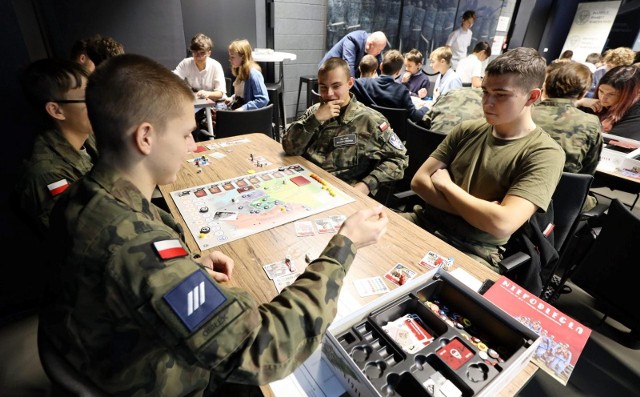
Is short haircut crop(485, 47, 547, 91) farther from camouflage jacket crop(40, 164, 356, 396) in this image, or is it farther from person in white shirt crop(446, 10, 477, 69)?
person in white shirt crop(446, 10, 477, 69)

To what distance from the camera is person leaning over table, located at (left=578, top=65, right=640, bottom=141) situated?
253cm

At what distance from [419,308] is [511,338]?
222mm

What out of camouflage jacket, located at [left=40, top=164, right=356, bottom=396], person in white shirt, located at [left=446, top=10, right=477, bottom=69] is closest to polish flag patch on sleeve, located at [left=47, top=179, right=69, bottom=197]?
camouflage jacket, located at [left=40, top=164, right=356, bottom=396]

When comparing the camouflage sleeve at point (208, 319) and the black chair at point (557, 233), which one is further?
the black chair at point (557, 233)

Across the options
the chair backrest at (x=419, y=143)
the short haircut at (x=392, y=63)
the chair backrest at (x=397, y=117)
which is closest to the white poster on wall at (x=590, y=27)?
the short haircut at (x=392, y=63)

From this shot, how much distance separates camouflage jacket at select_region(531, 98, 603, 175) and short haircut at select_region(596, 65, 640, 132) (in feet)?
3.31

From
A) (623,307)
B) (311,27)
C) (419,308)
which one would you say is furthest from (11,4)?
(311,27)

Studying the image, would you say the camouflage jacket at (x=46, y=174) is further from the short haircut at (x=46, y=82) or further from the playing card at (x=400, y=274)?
the playing card at (x=400, y=274)

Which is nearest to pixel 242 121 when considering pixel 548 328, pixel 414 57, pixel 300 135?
pixel 300 135

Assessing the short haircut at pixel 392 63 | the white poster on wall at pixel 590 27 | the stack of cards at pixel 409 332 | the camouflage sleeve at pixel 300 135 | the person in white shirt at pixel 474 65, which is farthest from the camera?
the white poster on wall at pixel 590 27

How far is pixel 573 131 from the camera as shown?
76.8 inches

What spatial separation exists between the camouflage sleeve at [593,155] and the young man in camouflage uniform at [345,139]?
1.16 meters

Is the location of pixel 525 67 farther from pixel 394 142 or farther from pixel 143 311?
pixel 143 311

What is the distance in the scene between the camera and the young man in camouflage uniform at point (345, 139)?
193 cm
